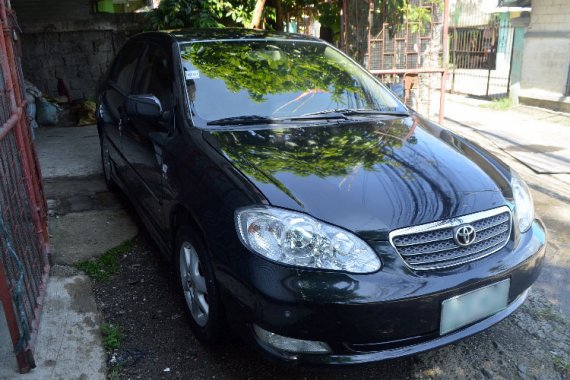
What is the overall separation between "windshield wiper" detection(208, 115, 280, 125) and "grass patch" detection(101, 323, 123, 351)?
1.32 meters

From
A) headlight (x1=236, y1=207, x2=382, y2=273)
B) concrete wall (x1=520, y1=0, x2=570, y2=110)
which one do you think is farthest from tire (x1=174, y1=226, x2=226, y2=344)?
concrete wall (x1=520, y1=0, x2=570, y2=110)

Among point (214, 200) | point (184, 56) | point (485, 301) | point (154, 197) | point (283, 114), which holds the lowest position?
point (485, 301)

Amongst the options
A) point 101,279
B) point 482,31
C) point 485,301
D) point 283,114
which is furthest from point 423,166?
point 482,31

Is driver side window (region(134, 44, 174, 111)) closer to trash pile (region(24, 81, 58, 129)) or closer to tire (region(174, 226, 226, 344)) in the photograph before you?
A: tire (region(174, 226, 226, 344))

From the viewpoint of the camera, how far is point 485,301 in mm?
2346

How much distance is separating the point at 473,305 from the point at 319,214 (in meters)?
0.82

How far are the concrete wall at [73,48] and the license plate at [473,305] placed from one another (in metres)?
8.38

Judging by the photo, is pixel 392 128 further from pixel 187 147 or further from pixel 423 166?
pixel 187 147

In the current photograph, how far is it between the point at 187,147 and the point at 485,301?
172 centimetres

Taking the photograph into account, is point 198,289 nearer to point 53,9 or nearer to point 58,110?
point 58,110

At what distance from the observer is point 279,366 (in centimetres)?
263

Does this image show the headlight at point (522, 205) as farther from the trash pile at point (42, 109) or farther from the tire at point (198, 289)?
the trash pile at point (42, 109)

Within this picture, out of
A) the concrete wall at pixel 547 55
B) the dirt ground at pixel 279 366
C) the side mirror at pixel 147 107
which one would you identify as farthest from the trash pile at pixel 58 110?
the concrete wall at pixel 547 55

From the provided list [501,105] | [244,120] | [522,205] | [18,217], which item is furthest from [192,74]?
[501,105]
